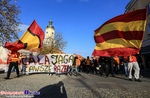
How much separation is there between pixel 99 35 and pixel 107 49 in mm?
1259

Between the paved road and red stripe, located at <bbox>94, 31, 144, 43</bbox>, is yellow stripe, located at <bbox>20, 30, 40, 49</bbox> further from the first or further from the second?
red stripe, located at <bbox>94, 31, 144, 43</bbox>

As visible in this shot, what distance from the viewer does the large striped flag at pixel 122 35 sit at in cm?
454

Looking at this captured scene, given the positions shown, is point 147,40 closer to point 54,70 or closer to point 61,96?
point 54,70

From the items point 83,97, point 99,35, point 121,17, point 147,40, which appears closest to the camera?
point 83,97

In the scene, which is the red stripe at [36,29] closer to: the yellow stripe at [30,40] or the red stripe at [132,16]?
the yellow stripe at [30,40]

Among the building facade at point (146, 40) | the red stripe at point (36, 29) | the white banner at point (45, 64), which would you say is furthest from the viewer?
the building facade at point (146, 40)

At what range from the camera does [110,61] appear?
8.41 meters

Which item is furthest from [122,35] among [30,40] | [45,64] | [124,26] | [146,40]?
[146,40]

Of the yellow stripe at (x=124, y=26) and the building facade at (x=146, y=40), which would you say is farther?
the building facade at (x=146, y=40)

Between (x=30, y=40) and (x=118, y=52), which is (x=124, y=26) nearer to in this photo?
(x=118, y=52)

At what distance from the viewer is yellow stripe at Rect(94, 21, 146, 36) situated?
15.1ft

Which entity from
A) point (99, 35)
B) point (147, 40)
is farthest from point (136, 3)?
point (99, 35)

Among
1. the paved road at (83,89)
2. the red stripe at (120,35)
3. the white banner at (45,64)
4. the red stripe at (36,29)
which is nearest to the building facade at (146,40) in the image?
the red stripe at (120,35)

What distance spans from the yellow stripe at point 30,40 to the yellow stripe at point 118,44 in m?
4.33
